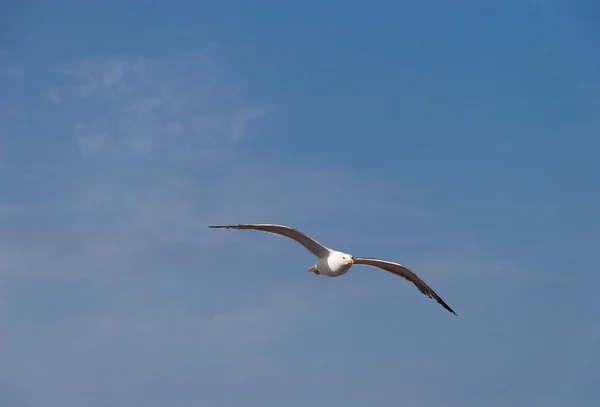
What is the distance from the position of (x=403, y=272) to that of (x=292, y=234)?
31.2 ft

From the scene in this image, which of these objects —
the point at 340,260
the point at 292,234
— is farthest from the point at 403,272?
the point at 292,234

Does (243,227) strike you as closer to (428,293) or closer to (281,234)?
(281,234)

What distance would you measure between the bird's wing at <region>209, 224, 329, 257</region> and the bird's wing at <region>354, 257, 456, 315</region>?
9.66 ft

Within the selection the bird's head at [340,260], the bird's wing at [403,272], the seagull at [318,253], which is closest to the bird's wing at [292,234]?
the seagull at [318,253]

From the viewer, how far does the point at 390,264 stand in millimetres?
49938

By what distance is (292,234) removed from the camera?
4547 centimetres

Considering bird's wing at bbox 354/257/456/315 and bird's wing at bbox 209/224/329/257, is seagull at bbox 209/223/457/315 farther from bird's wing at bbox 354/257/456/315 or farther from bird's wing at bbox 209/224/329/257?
bird's wing at bbox 354/257/456/315

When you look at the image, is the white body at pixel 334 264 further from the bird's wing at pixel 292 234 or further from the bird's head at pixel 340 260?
the bird's wing at pixel 292 234

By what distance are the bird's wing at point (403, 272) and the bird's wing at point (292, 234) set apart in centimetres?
294

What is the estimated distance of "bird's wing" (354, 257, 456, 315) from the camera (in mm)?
49531

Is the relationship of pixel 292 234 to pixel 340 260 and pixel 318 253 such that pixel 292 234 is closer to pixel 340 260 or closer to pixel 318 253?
pixel 318 253

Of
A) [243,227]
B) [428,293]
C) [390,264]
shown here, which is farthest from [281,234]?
[428,293]

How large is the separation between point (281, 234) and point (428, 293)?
41.4 ft

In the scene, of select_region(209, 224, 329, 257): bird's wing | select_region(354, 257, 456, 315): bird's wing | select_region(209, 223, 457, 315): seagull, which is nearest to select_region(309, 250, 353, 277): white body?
select_region(209, 223, 457, 315): seagull
